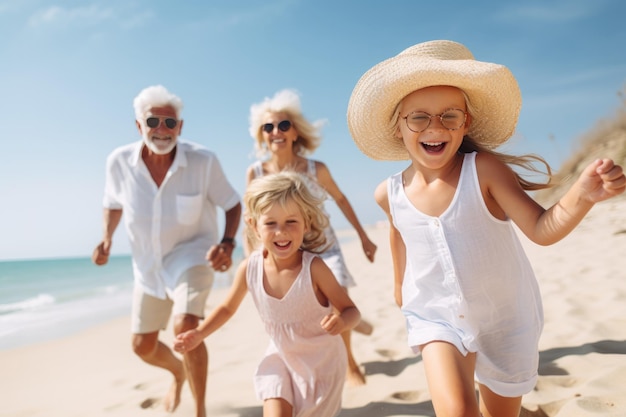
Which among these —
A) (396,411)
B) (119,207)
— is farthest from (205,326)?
(119,207)

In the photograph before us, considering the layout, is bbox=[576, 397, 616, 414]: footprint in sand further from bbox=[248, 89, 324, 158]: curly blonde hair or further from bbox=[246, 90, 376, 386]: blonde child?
bbox=[248, 89, 324, 158]: curly blonde hair

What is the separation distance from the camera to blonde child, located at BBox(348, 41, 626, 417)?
2361mm

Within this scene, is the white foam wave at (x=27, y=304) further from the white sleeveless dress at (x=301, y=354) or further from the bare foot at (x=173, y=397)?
the white sleeveless dress at (x=301, y=354)

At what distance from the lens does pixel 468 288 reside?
2.43 meters

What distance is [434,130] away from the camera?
2387mm

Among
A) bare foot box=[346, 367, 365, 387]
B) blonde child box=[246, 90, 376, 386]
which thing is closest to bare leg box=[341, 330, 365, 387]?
bare foot box=[346, 367, 365, 387]

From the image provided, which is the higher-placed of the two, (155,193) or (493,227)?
(155,193)

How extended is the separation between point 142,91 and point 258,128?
1.16 metres

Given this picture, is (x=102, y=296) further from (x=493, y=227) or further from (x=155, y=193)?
(x=493, y=227)

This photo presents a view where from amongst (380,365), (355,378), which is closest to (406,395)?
(355,378)

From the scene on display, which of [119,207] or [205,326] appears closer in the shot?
[205,326]

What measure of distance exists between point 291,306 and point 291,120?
7.86 ft

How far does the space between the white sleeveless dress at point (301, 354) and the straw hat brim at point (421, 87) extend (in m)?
0.85

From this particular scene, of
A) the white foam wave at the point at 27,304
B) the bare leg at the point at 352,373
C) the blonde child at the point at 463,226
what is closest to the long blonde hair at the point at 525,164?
the blonde child at the point at 463,226
